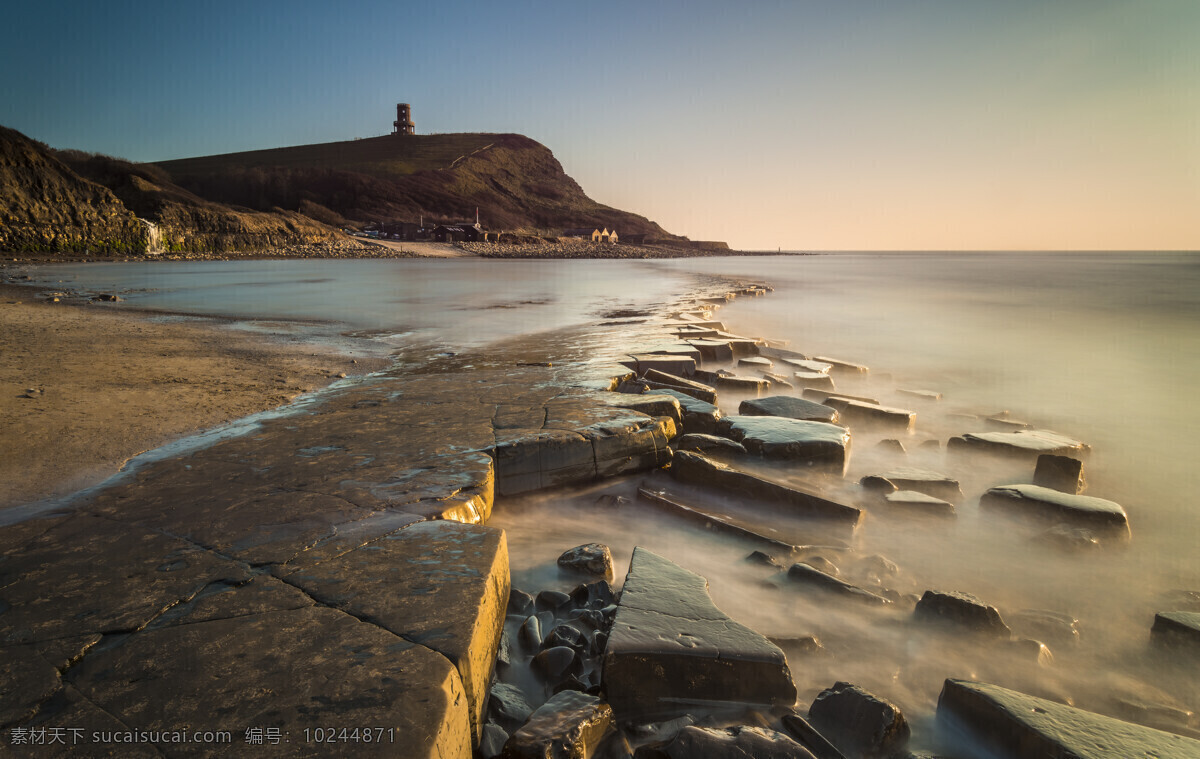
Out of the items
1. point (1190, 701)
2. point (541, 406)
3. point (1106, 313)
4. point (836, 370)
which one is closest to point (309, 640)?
point (541, 406)

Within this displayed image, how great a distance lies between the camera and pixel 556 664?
163 cm

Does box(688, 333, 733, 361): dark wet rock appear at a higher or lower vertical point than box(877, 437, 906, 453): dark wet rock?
higher

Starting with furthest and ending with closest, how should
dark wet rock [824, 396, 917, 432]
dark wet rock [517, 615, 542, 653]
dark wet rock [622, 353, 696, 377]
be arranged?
dark wet rock [622, 353, 696, 377] < dark wet rock [824, 396, 917, 432] < dark wet rock [517, 615, 542, 653]

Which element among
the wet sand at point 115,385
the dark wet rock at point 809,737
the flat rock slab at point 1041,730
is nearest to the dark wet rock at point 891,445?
the flat rock slab at point 1041,730

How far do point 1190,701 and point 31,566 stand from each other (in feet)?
11.2

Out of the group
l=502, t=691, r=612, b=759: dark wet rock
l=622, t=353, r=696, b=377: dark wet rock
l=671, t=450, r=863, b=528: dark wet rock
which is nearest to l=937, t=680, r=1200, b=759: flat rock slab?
l=502, t=691, r=612, b=759: dark wet rock

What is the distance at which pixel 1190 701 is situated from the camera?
5.50 ft

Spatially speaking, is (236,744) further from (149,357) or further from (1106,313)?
(1106,313)

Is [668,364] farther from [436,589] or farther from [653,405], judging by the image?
[436,589]

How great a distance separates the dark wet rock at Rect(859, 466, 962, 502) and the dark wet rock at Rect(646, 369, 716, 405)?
1.30m

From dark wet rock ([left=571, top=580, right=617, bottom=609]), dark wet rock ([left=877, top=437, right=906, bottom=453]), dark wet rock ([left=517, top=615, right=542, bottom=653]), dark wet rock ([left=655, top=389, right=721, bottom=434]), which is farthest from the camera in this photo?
dark wet rock ([left=877, top=437, right=906, bottom=453])

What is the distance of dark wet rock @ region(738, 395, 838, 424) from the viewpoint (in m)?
3.99

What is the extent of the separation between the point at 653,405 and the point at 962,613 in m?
1.94

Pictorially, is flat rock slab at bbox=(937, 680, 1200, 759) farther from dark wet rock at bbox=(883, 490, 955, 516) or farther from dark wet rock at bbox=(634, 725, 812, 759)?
dark wet rock at bbox=(883, 490, 955, 516)
